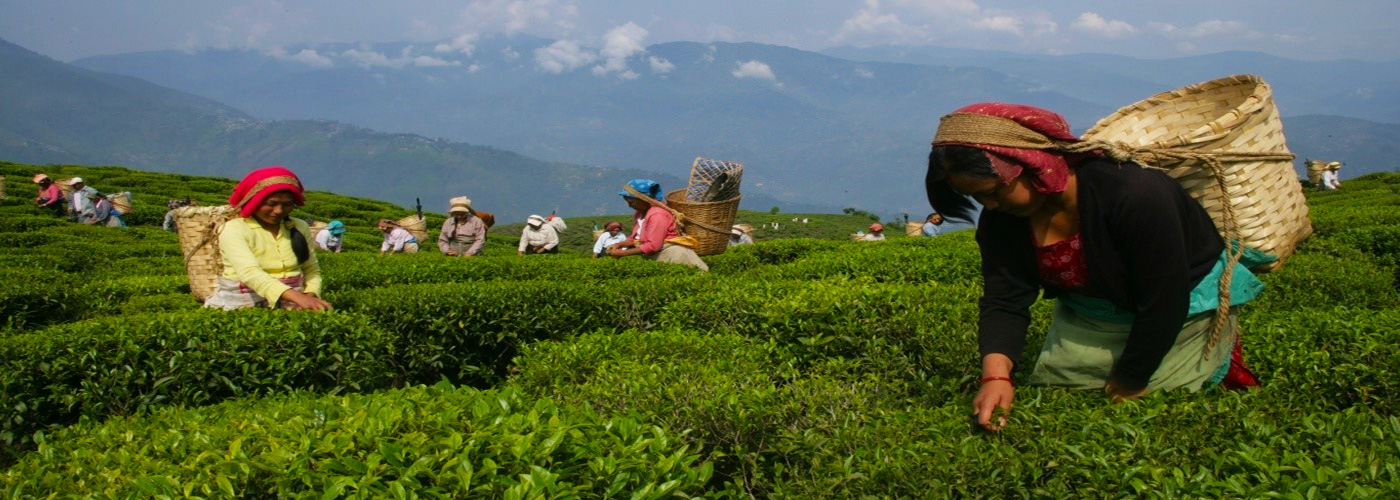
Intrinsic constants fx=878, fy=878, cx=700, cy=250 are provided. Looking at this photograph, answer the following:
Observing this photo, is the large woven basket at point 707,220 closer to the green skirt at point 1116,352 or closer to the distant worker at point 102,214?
the green skirt at point 1116,352

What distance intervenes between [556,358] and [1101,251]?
3538mm

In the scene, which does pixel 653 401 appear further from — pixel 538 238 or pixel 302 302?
pixel 538 238

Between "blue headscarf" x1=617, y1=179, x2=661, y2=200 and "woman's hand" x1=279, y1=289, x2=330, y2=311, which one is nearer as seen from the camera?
"woman's hand" x1=279, y1=289, x2=330, y2=311

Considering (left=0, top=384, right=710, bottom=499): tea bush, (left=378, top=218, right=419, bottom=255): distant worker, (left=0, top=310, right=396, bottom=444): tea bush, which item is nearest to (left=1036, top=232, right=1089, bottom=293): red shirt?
(left=0, top=384, right=710, bottom=499): tea bush

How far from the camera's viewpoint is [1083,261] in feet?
10.3

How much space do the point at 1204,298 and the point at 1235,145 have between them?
115cm

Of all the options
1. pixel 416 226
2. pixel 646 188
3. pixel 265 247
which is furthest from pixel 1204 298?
pixel 416 226

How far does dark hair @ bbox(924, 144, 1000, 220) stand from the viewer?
2887mm

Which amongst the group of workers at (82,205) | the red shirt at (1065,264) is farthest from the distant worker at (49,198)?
the red shirt at (1065,264)

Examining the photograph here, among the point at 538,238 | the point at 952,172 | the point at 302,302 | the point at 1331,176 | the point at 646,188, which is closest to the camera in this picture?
the point at 952,172

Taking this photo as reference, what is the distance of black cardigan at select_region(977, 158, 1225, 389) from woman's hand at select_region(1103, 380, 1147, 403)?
33mm

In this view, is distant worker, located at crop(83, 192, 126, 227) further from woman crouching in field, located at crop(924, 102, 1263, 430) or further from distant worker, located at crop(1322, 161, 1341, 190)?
distant worker, located at crop(1322, 161, 1341, 190)

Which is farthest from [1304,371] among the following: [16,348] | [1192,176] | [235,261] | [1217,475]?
[16,348]

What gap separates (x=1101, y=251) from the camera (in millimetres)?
2986
